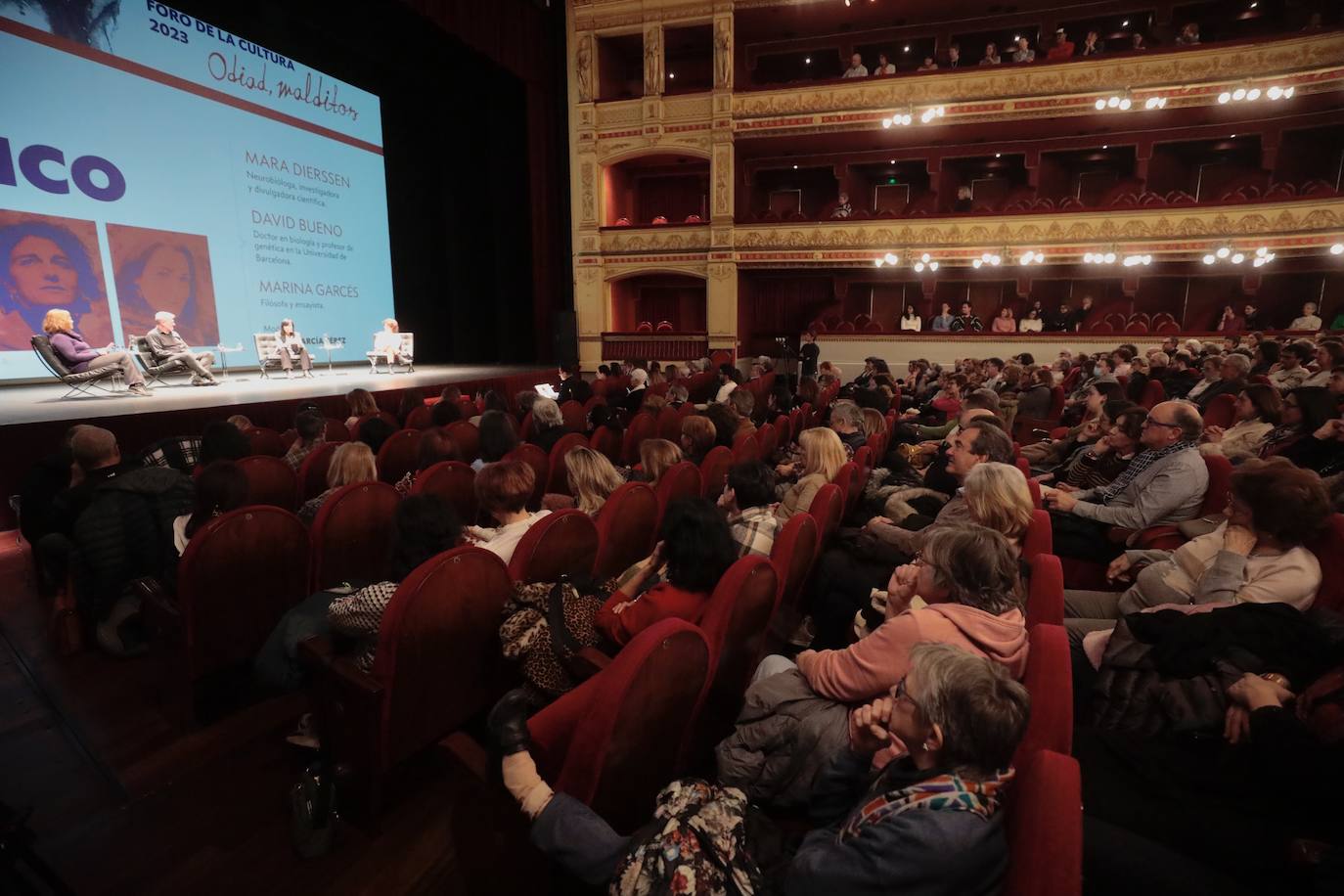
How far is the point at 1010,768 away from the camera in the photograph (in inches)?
36.2

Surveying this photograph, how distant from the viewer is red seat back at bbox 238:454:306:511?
2639 millimetres

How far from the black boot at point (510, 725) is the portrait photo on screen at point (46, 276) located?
733 centimetres

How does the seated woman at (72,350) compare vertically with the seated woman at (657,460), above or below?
above

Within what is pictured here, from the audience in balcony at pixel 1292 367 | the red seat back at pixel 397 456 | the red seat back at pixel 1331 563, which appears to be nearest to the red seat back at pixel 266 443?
the red seat back at pixel 397 456

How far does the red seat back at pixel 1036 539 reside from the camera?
192cm

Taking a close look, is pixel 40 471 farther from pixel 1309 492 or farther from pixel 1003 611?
pixel 1309 492

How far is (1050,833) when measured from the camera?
739 mm

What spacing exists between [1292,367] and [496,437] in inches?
235

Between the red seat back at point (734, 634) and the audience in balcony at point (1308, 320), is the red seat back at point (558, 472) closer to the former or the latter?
the red seat back at point (734, 634)

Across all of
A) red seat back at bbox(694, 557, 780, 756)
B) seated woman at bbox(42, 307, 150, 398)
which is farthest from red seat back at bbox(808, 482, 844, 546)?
seated woman at bbox(42, 307, 150, 398)

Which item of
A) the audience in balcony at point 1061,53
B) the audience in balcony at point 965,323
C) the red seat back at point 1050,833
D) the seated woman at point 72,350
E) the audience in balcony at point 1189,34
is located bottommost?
the red seat back at point 1050,833

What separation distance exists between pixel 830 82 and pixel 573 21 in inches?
188

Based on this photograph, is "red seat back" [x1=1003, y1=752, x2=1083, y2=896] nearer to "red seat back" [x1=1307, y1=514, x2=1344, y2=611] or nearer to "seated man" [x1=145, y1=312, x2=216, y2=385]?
"red seat back" [x1=1307, y1=514, x2=1344, y2=611]

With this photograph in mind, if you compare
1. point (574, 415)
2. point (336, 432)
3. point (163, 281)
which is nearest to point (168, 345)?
point (163, 281)
